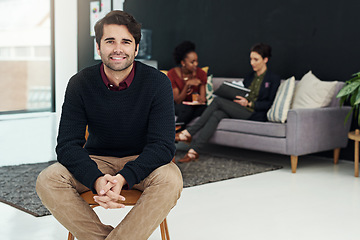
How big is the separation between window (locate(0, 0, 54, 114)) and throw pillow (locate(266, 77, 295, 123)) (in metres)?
2.19

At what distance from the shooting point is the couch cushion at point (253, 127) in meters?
4.67

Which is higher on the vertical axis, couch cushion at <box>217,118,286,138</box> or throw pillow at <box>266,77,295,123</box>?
throw pillow at <box>266,77,295,123</box>

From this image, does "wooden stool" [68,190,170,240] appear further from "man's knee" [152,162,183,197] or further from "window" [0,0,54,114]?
"window" [0,0,54,114]

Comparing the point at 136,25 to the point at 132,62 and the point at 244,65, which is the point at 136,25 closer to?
the point at 132,62

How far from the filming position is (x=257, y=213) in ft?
10.6

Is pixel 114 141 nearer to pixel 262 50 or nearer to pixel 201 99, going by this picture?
pixel 262 50

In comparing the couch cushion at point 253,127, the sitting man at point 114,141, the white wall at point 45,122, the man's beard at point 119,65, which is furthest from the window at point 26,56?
the man's beard at point 119,65

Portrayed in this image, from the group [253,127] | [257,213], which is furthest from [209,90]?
[257,213]

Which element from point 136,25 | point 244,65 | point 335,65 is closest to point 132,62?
point 136,25

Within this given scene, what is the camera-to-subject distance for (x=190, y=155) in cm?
491

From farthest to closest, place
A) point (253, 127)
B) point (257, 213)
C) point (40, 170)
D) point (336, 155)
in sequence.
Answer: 1. point (336, 155)
2. point (253, 127)
3. point (40, 170)
4. point (257, 213)

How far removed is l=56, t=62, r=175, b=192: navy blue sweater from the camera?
220 cm

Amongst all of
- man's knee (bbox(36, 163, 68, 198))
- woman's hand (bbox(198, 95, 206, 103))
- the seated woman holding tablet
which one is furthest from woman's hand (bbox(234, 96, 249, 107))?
man's knee (bbox(36, 163, 68, 198))

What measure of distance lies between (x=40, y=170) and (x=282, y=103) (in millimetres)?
2306
